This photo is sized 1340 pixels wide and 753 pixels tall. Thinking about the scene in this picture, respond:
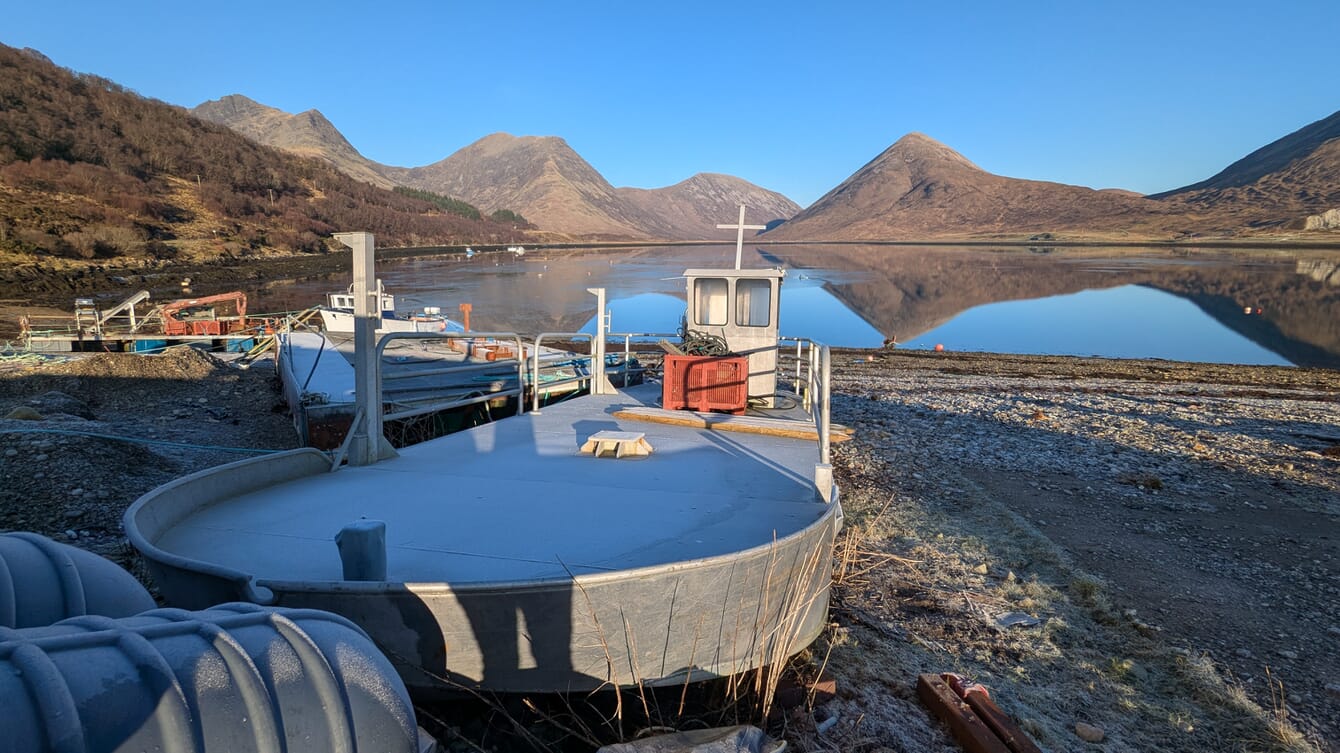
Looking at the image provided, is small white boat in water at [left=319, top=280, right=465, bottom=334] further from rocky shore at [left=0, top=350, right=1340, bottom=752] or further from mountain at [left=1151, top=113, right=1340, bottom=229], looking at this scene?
mountain at [left=1151, top=113, right=1340, bottom=229]

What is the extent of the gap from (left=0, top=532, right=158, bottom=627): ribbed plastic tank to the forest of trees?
62326 mm

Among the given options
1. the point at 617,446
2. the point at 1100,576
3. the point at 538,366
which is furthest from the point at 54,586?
the point at 1100,576

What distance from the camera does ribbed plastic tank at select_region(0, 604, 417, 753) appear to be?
153 centimetres

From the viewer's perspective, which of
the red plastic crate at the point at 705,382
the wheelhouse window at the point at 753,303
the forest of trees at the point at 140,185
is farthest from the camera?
the forest of trees at the point at 140,185

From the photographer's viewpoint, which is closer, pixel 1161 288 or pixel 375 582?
pixel 375 582

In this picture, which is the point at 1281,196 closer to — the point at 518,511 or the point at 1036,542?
the point at 1036,542

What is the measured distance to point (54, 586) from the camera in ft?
8.23

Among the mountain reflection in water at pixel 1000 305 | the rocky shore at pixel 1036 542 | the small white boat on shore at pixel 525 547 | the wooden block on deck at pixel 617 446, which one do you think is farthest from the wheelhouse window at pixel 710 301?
the mountain reflection in water at pixel 1000 305

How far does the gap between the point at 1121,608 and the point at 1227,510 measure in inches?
168

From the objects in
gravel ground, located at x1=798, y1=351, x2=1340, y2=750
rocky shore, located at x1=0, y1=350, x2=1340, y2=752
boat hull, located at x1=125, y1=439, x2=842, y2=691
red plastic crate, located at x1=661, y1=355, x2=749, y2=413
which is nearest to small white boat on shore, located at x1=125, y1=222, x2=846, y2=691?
boat hull, located at x1=125, y1=439, x2=842, y2=691

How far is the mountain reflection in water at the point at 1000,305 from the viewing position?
34875 mm

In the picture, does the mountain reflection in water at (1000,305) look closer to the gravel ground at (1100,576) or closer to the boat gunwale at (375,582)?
the gravel ground at (1100,576)

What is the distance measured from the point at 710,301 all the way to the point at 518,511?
5.88m

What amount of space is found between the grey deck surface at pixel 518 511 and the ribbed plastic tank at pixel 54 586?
77cm
